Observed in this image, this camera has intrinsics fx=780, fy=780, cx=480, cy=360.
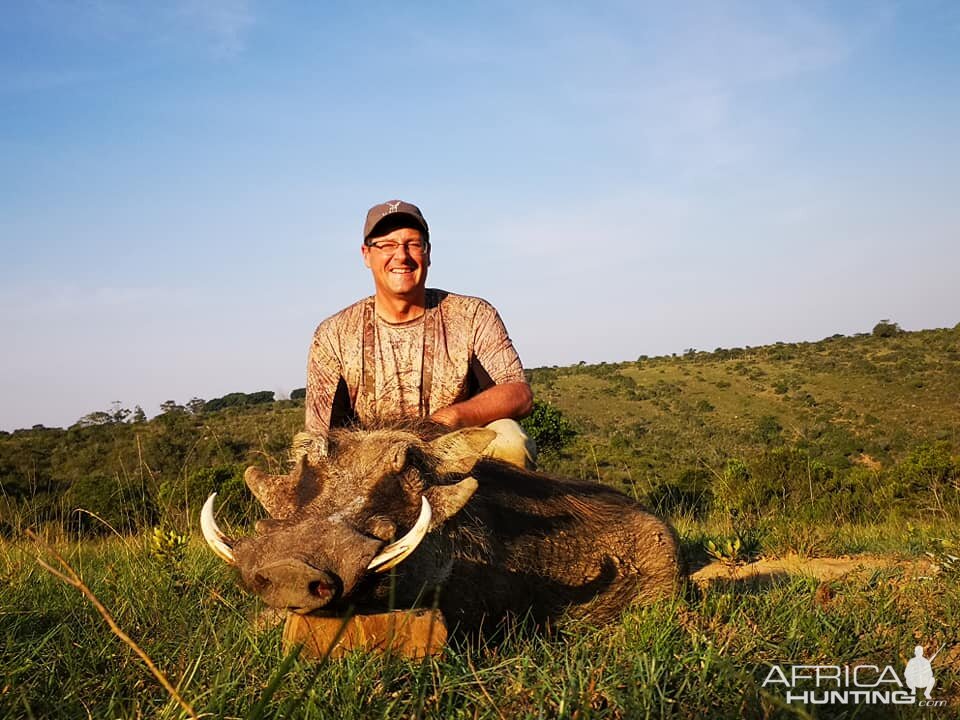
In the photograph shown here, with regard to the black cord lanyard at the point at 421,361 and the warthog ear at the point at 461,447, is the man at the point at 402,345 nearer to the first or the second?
the black cord lanyard at the point at 421,361

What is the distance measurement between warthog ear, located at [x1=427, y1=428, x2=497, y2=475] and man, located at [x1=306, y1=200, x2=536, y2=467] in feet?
3.66

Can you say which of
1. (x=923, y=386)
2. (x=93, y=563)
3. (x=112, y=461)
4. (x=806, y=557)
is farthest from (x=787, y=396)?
(x=93, y=563)

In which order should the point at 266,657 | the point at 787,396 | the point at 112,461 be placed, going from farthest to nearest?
the point at 787,396, the point at 112,461, the point at 266,657

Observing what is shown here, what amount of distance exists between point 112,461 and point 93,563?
33.9 feet

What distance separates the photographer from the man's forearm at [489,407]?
3201 mm

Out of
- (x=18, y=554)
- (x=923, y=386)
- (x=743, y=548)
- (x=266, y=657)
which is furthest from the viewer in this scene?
(x=923, y=386)

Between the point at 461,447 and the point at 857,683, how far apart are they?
55.2 inches

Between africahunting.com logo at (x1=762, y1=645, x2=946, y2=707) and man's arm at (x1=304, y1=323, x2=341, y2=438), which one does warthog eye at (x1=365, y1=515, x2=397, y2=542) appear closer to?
africahunting.com logo at (x1=762, y1=645, x2=946, y2=707)

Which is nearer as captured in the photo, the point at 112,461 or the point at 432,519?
the point at 432,519

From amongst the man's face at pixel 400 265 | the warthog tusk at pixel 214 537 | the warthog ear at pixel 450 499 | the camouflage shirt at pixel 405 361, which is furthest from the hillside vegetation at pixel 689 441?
the man's face at pixel 400 265

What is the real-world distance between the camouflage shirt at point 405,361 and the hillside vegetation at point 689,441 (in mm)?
492

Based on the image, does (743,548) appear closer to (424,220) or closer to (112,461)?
(424,220)

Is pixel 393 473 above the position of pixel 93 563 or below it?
above

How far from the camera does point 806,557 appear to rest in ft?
15.6
